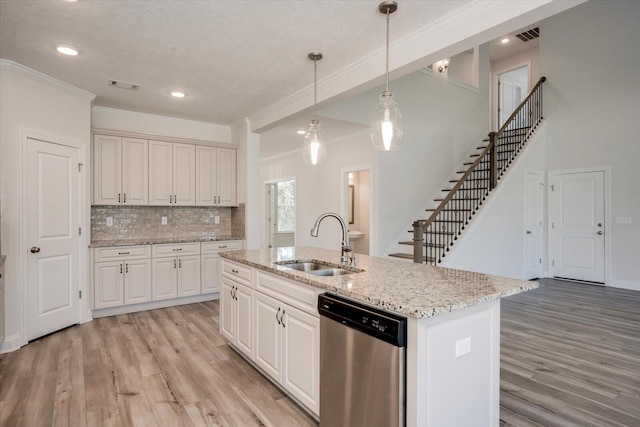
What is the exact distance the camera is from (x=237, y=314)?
312cm

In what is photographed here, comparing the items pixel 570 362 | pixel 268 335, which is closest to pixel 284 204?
pixel 268 335

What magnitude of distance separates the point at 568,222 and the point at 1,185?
8.23 meters

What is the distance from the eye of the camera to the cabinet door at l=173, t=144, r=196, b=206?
512cm

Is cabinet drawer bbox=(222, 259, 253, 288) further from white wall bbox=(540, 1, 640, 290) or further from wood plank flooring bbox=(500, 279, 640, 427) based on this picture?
white wall bbox=(540, 1, 640, 290)

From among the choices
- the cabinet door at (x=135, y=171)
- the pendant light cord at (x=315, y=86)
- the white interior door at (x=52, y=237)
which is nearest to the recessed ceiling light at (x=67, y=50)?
the white interior door at (x=52, y=237)

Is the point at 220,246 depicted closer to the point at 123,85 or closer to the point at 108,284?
the point at 108,284

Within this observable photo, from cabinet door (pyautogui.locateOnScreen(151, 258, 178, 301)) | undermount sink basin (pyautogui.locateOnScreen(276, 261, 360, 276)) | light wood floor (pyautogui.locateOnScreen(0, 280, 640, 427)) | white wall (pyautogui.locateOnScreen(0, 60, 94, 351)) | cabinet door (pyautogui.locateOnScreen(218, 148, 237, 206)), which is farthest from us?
cabinet door (pyautogui.locateOnScreen(218, 148, 237, 206))

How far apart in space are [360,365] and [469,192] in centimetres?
546

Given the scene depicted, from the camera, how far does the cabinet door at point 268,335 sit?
249 centimetres

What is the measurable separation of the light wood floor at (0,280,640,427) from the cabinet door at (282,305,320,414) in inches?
7.0

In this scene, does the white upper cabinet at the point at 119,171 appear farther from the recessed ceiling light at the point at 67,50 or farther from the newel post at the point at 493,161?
the newel post at the point at 493,161

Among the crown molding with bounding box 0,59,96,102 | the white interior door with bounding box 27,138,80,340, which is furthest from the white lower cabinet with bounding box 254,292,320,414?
the crown molding with bounding box 0,59,96,102

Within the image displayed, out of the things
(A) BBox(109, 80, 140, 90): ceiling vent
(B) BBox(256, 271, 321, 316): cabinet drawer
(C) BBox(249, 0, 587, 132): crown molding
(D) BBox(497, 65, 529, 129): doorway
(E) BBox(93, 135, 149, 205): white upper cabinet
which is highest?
(D) BBox(497, 65, 529, 129): doorway

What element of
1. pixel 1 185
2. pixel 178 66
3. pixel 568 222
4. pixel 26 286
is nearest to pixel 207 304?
pixel 26 286
